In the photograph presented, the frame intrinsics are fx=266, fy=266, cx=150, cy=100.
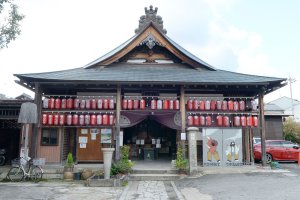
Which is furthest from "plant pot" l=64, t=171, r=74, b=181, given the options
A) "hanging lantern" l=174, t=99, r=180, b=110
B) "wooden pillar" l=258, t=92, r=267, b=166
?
"wooden pillar" l=258, t=92, r=267, b=166

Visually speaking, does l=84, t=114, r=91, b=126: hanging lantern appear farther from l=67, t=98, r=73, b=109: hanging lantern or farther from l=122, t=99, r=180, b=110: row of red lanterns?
l=122, t=99, r=180, b=110: row of red lanterns

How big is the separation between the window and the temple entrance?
452cm

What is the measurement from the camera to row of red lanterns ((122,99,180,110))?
14.2 meters

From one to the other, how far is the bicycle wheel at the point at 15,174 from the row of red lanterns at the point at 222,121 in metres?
8.49

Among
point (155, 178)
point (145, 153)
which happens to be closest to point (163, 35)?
point (145, 153)

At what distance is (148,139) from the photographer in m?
17.8

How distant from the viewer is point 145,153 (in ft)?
56.9

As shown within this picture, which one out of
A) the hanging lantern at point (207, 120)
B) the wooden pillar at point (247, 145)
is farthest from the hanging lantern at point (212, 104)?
the wooden pillar at point (247, 145)

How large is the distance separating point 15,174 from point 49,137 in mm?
3139

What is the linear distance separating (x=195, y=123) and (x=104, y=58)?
6912mm

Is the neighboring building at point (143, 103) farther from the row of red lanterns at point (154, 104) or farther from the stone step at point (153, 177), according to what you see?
the stone step at point (153, 177)

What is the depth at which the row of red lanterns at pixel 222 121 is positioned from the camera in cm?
1427

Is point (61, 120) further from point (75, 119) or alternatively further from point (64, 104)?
point (64, 104)

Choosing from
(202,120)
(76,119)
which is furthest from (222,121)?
(76,119)
